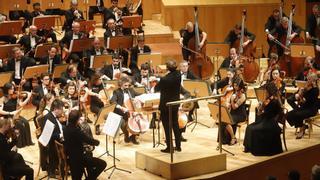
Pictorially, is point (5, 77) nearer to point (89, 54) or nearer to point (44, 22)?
point (89, 54)

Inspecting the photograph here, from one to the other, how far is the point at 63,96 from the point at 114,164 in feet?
5.85

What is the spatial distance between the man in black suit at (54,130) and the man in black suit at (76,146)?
44 centimetres

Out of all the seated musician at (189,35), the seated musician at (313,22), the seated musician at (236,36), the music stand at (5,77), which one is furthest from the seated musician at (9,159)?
the seated musician at (313,22)

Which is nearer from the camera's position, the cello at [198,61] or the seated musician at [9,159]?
the seated musician at [9,159]

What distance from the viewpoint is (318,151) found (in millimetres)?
10203

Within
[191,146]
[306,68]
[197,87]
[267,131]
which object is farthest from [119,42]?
[267,131]

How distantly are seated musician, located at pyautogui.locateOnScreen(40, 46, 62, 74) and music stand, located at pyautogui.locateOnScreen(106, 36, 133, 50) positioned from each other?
97 centimetres

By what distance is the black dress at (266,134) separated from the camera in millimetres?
9492

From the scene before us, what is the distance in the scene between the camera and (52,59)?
12.3 m

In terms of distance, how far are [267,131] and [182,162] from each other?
1475 mm

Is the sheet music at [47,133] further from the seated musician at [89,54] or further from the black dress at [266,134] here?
the seated musician at [89,54]

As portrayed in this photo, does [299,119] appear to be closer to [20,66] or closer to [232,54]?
[232,54]

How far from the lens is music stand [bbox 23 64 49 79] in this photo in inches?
440

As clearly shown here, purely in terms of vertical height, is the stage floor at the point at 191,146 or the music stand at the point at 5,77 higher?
the music stand at the point at 5,77
